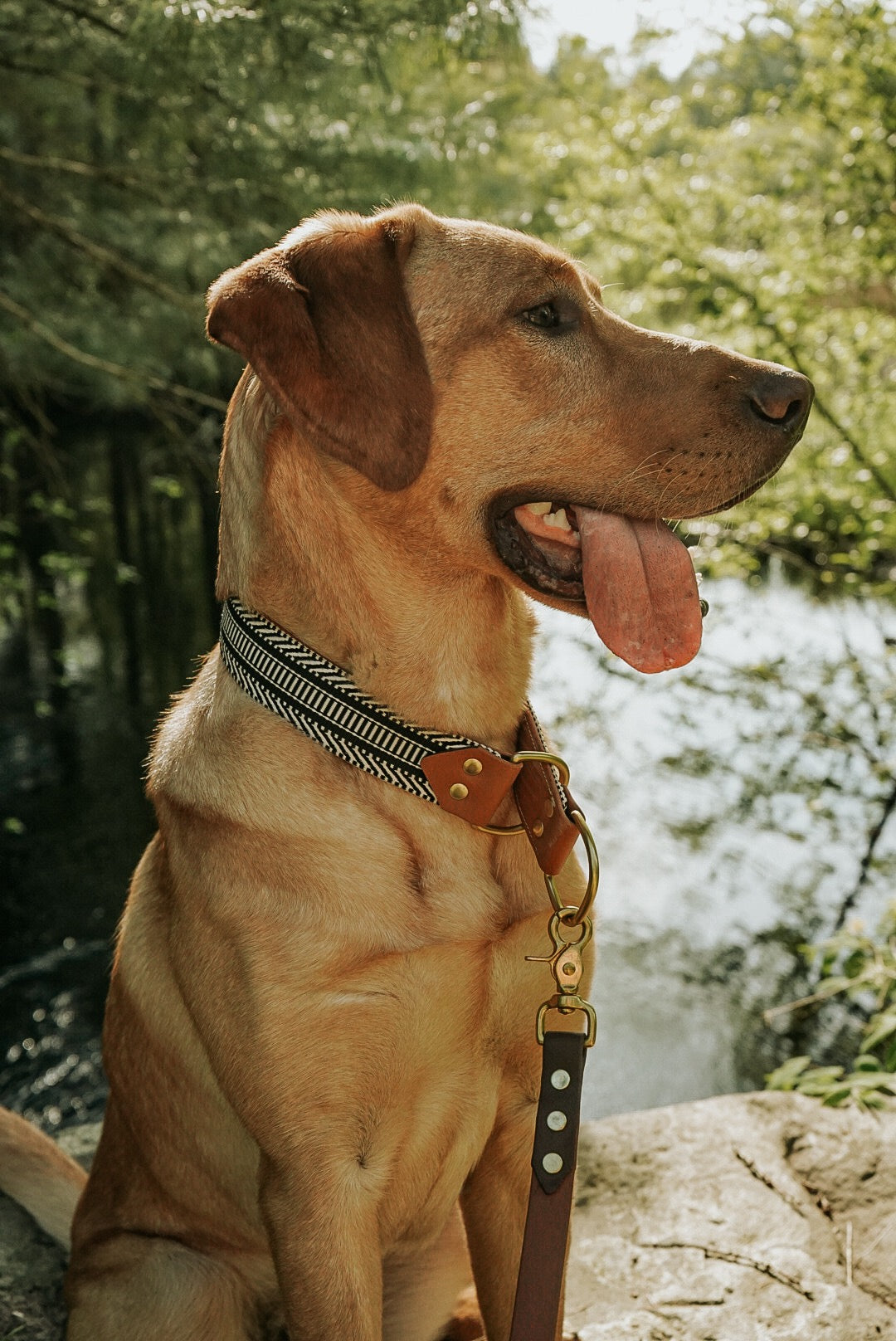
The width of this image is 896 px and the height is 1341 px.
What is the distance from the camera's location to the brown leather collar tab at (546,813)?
2.10 metres

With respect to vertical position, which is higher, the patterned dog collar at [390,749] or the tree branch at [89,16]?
the tree branch at [89,16]

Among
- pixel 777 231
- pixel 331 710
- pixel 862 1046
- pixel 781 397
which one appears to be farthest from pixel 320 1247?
pixel 777 231

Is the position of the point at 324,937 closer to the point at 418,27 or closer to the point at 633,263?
the point at 418,27

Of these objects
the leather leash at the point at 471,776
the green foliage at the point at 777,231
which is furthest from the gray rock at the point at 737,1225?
the green foliage at the point at 777,231

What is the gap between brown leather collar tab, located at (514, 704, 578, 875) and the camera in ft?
6.88

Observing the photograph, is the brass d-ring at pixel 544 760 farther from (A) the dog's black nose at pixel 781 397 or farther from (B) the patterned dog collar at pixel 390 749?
(A) the dog's black nose at pixel 781 397

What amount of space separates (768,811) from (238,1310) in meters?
6.15

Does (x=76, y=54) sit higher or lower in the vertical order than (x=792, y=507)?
higher

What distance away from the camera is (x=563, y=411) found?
89.4 inches

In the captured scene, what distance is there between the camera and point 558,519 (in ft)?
7.61

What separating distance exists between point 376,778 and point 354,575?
0.38 meters

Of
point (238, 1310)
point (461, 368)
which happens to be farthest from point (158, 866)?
point (461, 368)

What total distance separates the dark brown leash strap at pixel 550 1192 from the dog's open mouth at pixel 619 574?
0.71 meters

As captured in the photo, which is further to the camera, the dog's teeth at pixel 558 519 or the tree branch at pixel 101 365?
the tree branch at pixel 101 365
